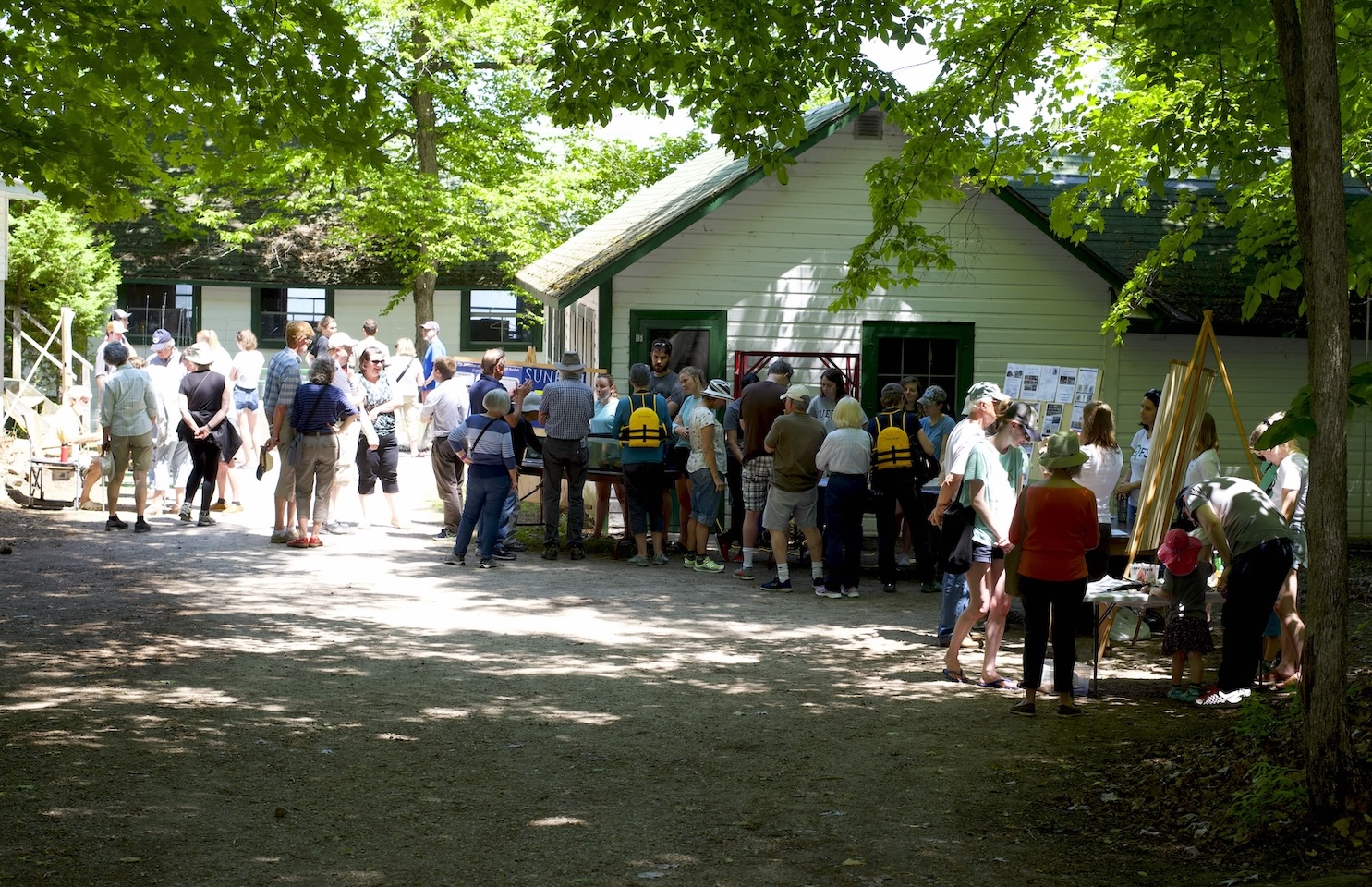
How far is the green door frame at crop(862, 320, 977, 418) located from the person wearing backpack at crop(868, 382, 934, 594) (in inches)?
141

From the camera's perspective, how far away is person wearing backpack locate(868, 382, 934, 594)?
43.8ft

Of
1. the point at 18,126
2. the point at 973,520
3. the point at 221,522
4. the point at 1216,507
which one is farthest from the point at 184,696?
the point at 221,522

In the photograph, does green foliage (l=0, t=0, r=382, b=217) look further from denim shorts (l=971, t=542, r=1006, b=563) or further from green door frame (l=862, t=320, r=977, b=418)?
green door frame (l=862, t=320, r=977, b=418)

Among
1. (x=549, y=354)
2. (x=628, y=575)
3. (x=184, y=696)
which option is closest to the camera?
(x=184, y=696)

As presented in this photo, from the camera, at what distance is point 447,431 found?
49.3 ft

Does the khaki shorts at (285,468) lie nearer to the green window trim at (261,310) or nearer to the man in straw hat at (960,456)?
the man in straw hat at (960,456)

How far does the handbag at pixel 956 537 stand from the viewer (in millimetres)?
9562

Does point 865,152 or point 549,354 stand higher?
point 865,152

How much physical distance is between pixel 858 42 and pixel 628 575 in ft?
17.7

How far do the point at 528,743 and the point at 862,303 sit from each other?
33.4 ft

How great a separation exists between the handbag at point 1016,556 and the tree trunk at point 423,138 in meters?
23.8

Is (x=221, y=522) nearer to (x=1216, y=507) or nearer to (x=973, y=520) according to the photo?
(x=973, y=520)

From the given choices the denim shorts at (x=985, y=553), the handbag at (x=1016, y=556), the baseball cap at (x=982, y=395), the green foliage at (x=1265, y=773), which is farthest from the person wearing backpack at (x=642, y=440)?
the green foliage at (x=1265, y=773)

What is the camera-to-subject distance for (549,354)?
2852cm
